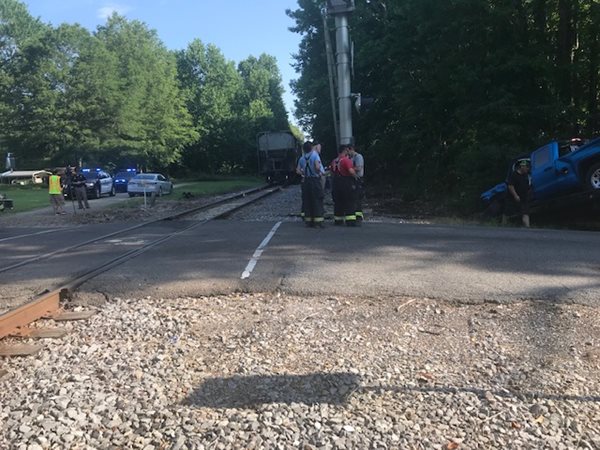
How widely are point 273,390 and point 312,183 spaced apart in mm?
7945

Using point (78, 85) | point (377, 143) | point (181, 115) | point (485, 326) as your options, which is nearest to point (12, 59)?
point (78, 85)

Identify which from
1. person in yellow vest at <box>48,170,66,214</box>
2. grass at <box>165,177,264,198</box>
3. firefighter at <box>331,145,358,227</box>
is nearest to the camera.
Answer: firefighter at <box>331,145,358,227</box>

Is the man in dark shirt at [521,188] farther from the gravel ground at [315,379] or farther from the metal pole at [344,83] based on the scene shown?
the gravel ground at [315,379]

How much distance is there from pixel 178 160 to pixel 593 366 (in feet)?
260

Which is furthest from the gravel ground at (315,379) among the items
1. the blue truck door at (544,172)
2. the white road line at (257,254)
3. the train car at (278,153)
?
the train car at (278,153)

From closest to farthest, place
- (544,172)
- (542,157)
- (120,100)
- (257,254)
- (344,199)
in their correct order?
(257,254) < (344,199) < (544,172) < (542,157) < (120,100)

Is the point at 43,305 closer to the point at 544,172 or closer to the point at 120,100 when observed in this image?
the point at 544,172

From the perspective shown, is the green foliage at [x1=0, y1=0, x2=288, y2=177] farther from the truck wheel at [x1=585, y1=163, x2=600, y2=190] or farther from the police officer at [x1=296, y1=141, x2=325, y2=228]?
the truck wheel at [x1=585, y1=163, x2=600, y2=190]

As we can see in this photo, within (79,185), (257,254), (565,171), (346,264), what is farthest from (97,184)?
(346,264)

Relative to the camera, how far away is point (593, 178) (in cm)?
1217

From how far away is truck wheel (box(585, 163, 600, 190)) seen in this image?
39.7ft

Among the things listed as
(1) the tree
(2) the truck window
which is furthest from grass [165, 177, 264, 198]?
(2) the truck window

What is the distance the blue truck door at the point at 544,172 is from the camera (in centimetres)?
1333

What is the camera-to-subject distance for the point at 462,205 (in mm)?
18281
